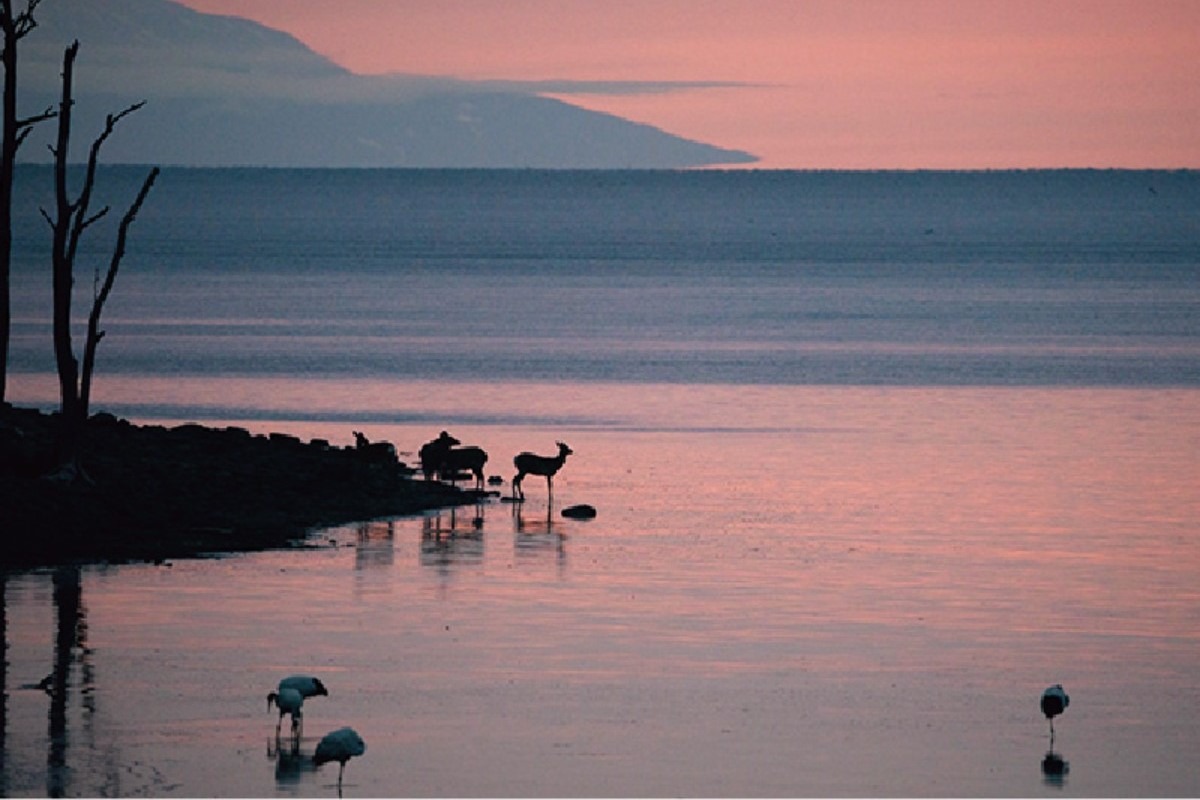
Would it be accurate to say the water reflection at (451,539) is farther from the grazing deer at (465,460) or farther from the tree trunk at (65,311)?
the tree trunk at (65,311)

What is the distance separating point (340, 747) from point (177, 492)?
13559 millimetres

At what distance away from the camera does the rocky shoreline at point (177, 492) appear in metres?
24.9

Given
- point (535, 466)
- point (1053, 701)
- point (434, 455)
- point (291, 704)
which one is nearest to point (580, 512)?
point (535, 466)

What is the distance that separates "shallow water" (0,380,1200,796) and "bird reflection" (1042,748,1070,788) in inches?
2.0

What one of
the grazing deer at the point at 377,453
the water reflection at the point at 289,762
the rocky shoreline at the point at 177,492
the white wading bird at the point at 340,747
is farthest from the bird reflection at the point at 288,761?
the grazing deer at the point at 377,453

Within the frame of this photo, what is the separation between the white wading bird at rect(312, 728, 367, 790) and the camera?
15.0 metres

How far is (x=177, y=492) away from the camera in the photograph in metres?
28.0

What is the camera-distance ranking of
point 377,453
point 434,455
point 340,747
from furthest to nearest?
point 377,453 → point 434,455 → point 340,747

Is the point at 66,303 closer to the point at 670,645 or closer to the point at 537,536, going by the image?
the point at 537,536

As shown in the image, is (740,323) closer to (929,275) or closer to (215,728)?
(929,275)

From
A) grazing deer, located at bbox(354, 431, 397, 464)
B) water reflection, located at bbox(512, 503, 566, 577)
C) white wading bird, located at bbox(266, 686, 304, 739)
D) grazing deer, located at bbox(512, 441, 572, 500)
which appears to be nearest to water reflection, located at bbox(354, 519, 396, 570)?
water reflection, located at bbox(512, 503, 566, 577)

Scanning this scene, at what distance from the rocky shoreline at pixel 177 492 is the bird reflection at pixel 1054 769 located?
11934 mm

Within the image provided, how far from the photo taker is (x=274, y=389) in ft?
166

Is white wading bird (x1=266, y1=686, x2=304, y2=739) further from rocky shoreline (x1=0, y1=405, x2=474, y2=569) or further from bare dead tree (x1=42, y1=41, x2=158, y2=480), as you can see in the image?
bare dead tree (x1=42, y1=41, x2=158, y2=480)
